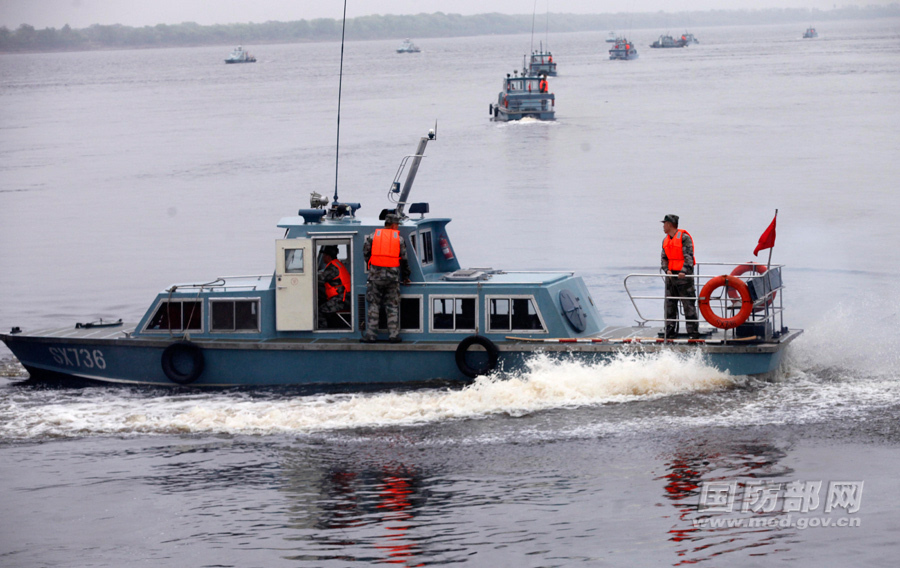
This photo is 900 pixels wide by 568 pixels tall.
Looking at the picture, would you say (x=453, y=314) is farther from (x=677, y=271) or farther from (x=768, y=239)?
(x=768, y=239)

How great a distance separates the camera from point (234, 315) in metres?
14.7

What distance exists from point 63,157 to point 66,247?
29012 mm

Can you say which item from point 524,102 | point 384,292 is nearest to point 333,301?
point 384,292

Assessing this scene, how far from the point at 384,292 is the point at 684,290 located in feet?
13.0

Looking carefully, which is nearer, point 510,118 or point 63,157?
point 63,157

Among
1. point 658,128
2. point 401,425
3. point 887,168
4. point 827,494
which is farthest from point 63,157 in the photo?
point 827,494

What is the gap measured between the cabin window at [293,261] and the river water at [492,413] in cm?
167

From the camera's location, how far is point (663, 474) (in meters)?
10.9

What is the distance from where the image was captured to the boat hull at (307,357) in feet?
44.4

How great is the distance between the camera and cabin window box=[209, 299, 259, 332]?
1465cm

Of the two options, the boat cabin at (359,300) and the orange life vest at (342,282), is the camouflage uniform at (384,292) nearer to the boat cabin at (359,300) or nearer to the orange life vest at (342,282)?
the boat cabin at (359,300)

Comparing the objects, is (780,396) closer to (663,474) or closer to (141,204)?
(663,474)

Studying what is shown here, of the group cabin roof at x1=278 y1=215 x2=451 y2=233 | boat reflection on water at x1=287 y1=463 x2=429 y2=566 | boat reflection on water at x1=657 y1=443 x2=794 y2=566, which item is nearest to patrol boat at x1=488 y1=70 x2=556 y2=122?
cabin roof at x1=278 y1=215 x2=451 y2=233

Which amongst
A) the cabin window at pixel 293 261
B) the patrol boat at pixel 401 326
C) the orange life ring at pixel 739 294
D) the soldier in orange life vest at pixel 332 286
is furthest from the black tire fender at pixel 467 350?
the orange life ring at pixel 739 294
